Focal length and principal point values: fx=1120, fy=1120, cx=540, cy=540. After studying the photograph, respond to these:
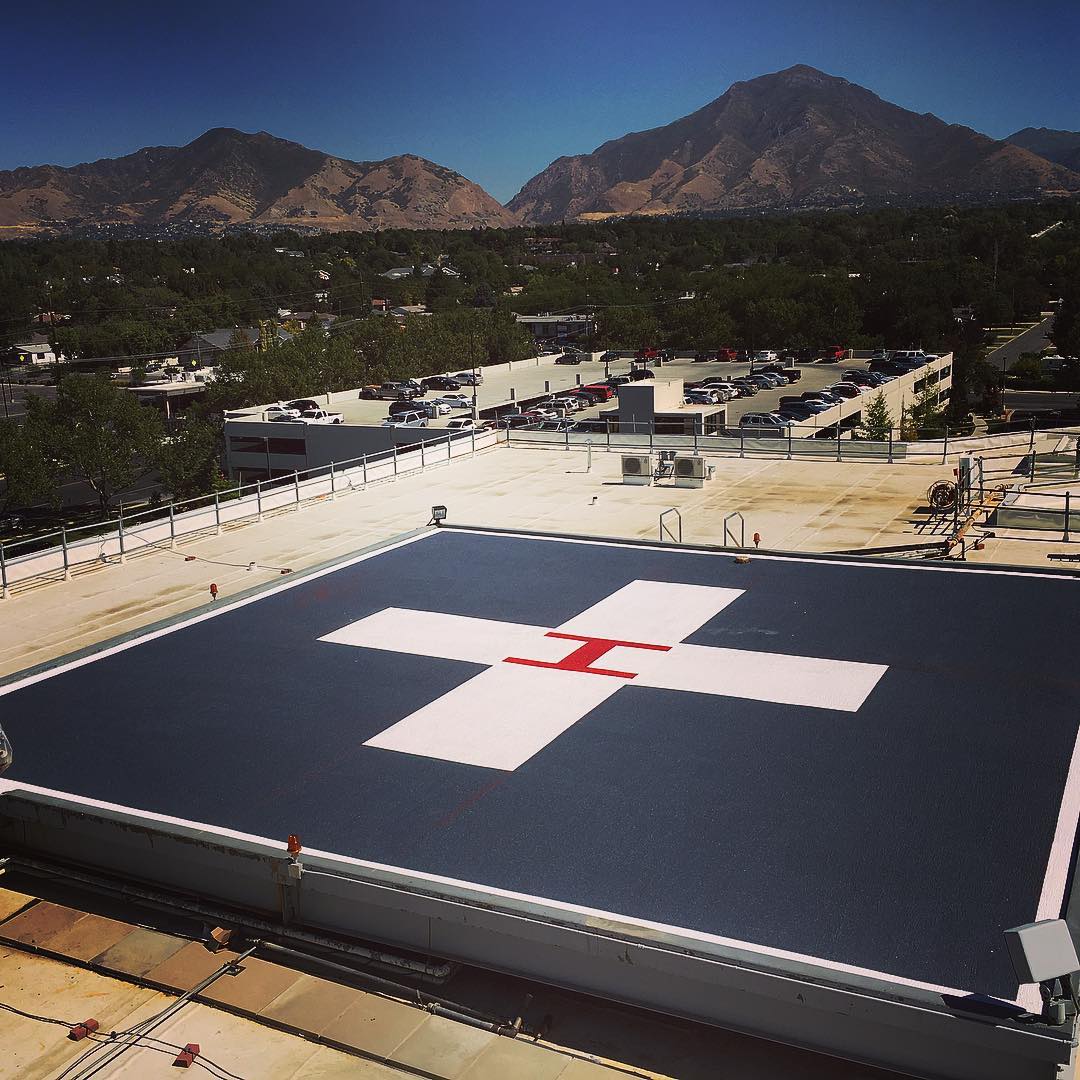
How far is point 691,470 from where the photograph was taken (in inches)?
1307

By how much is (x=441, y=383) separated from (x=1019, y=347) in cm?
5682

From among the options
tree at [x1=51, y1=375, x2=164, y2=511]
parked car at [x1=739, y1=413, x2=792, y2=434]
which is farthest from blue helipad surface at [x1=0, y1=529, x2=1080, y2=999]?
tree at [x1=51, y1=375, x2=164, y2=511]

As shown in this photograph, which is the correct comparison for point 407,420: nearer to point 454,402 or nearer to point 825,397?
point 454,402

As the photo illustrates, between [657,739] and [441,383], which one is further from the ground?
[441,383]

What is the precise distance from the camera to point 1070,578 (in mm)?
20875

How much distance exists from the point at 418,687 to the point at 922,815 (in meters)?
7.61

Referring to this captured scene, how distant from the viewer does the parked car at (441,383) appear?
69.8 metres

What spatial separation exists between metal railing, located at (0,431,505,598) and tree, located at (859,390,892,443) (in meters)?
19.5

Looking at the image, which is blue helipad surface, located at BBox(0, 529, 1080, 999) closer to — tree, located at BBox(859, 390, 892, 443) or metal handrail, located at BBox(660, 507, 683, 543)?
metal handrail, located at BBox(660, 507, 683, 543)

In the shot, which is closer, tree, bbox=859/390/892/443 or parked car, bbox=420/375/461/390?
tree, bbox=859/390/892/443

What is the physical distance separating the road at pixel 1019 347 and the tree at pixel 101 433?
59599 mm

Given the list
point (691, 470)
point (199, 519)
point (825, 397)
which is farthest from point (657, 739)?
point (825, 397)

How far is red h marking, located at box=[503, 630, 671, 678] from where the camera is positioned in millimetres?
17234

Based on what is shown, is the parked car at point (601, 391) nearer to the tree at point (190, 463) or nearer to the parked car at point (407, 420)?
the parked car at point (407, 420)
